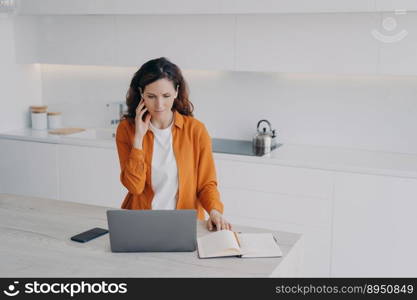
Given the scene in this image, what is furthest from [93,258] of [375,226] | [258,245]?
[375,226]

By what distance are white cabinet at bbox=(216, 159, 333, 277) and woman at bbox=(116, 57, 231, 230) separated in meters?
1.13

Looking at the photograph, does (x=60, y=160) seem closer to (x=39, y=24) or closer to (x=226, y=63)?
(x=39, y=24)

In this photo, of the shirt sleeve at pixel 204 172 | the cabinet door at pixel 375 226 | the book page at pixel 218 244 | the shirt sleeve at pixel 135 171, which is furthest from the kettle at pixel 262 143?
the book page at pixel 218 244

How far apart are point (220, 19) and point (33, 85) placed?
72.3 inches

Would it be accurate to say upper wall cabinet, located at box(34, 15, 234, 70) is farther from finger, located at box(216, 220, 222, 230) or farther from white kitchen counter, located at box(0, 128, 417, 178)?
finger, located at box(216, 220, 222, 230)

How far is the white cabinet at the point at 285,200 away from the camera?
12.2 ft

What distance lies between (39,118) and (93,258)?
295cm

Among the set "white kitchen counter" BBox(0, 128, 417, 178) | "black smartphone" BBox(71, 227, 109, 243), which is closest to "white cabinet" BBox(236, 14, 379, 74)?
"white kitchen counter" BBox(0, 128, 417, 178)

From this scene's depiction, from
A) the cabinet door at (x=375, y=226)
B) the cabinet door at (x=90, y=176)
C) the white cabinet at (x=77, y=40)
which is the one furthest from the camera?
the white cabinet at (x=77, y=40)

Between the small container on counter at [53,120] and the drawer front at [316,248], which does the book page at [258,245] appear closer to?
the drawer front at [316,248]

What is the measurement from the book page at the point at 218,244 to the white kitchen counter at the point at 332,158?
1.56 meters

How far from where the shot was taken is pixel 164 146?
2713 mm

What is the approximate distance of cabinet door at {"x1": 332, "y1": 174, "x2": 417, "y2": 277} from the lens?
3.51 metres

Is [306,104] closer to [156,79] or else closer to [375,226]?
[375,226]
